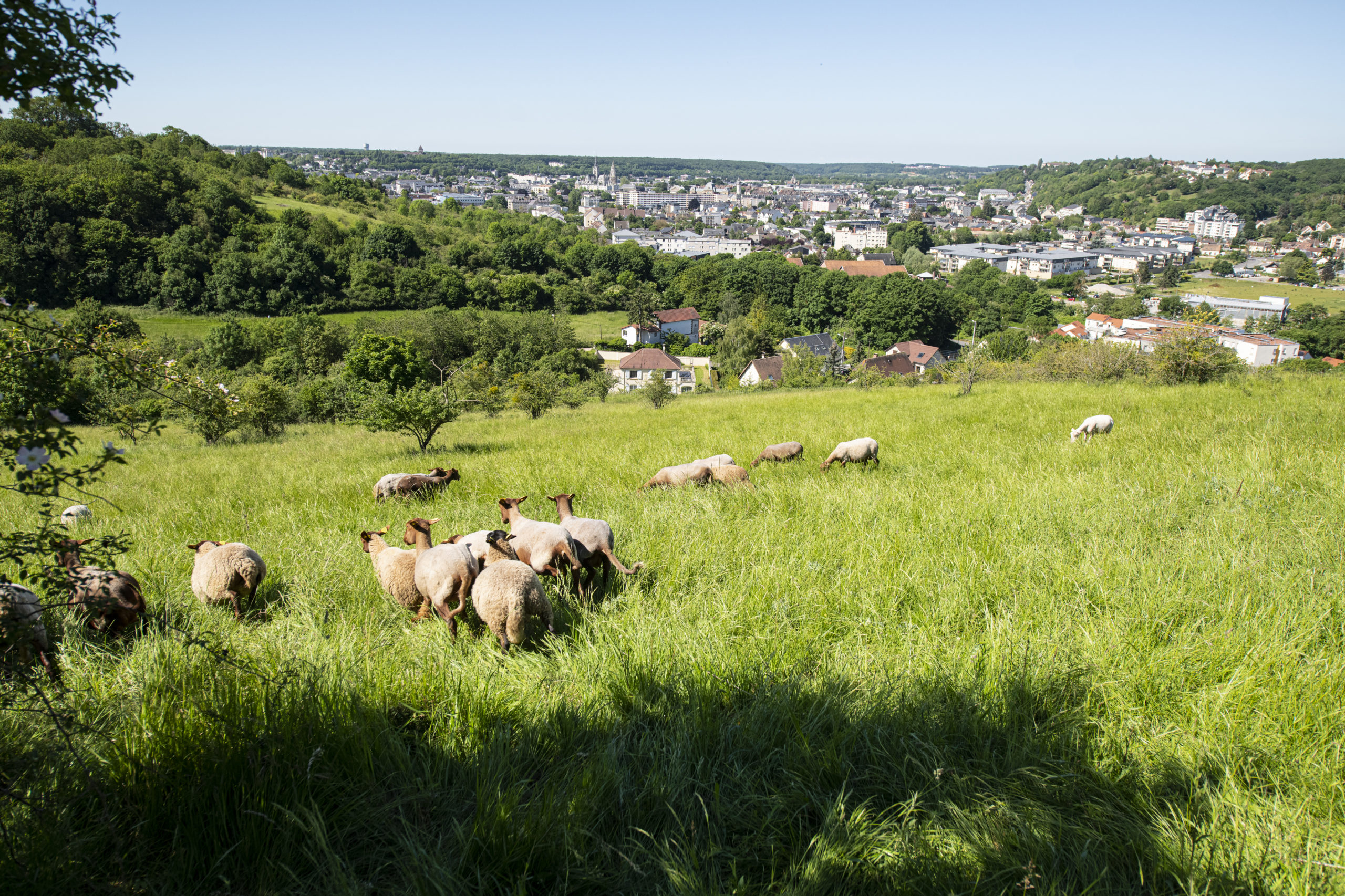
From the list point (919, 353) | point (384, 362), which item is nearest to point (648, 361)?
point (384, 362)

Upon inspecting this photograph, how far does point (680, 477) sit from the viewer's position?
8.25 metres

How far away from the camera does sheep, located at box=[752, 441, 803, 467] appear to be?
10.2 m

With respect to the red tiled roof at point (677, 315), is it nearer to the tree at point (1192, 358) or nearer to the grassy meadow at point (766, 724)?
the tree at point (1192, 358)

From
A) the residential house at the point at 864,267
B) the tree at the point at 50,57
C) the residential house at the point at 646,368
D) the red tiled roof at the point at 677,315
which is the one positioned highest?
the residential house at the point at 864,267

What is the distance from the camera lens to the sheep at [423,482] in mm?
8398

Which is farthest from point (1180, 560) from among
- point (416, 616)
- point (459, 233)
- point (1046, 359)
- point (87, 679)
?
point (459, 233)

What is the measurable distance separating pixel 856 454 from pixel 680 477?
310cm

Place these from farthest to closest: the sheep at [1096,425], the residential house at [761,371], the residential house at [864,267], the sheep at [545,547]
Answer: the residential house at [864,267], the residential house at [761,371], the sheep at [1096,425], the sheep at [545,547]

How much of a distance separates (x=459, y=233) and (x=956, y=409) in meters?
125

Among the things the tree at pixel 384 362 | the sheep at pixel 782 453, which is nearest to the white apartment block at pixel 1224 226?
the tree at pixel 384 362

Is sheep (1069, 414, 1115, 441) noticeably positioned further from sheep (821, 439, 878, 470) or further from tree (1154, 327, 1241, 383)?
tree (1154, 327, 1241, 383)

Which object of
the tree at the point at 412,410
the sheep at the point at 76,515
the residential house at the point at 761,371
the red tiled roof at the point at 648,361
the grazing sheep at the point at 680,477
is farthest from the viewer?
the red tiled roof at the point at 648,361

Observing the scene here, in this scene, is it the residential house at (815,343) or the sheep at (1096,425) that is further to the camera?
the residential house at (815,343)

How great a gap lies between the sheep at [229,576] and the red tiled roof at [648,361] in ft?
219
